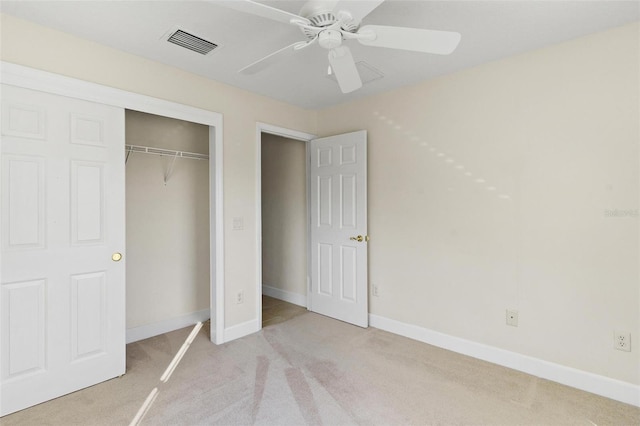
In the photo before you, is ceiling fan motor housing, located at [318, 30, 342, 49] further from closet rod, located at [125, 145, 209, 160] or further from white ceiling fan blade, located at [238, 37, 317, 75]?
closet rod, located at [125, 145, 209, 160]

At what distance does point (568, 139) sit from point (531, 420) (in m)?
1.83

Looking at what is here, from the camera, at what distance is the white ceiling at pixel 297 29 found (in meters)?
1.85

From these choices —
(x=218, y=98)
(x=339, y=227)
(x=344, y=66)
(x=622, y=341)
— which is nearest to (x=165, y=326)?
(x=339, y=227)

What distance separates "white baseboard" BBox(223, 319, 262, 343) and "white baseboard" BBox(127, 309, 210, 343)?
2.15 feet

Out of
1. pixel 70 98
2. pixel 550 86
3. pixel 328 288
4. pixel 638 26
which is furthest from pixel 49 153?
pixel 638 26

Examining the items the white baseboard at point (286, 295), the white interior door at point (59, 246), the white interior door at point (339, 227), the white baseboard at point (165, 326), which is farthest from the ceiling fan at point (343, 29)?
the white baseboard at point (286, 295)

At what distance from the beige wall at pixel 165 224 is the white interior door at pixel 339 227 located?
1234mm

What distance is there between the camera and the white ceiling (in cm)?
185

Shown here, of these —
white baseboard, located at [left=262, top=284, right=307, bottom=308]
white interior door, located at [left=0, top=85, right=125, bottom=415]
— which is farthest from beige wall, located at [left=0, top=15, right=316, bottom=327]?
white baseboard, located at [left=262, top=284, right=307, bottom=308]

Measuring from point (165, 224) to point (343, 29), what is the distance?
8.45 ft

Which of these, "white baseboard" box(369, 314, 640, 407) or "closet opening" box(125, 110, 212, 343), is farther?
"closet opening" box(125, 110, 212, 343)

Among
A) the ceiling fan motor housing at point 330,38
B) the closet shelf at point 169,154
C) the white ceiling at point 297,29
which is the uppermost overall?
the white ceiling at point 297,29

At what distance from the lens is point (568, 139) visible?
2268 millimetres

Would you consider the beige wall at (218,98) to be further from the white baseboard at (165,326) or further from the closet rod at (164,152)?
the white baseboard at (165,326)
